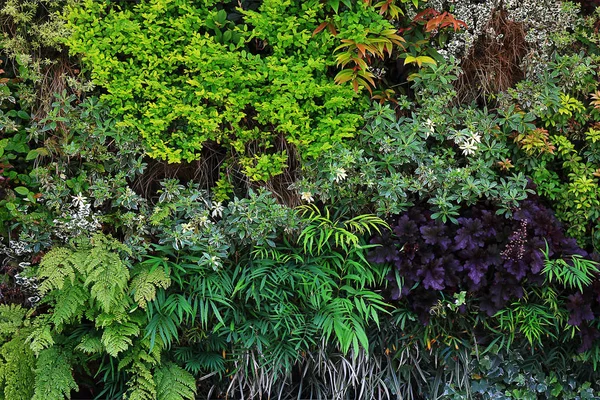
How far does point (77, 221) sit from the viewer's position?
3.72 m

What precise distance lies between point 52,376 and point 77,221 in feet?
3.01

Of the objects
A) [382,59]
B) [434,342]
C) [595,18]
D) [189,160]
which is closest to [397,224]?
[434,342]

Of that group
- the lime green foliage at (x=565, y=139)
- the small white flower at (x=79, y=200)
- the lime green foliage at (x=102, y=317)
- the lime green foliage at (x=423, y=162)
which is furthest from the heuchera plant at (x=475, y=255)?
the small white flower at (x=79, y=200)

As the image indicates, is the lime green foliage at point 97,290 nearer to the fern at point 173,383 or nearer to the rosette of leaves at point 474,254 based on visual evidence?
the fern at point 173,383

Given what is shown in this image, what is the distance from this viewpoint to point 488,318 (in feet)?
12.6

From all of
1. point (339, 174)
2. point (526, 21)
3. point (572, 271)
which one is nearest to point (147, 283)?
point (339, 174)

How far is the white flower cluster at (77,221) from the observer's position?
3.72 meters

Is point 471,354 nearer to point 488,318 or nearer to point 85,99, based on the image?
point 488,318

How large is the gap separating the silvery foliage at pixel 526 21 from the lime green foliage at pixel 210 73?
2.73 feet

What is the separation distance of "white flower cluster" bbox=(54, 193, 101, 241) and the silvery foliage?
2.53m

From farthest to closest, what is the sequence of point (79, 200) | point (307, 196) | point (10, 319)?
point (307, 196) < point (79, 200) < point (10, 319)

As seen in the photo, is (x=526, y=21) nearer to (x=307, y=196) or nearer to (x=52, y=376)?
(x=307, y=196)

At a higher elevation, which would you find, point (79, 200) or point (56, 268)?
point (79, 200)

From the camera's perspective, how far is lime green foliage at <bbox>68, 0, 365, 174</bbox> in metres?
3.87
